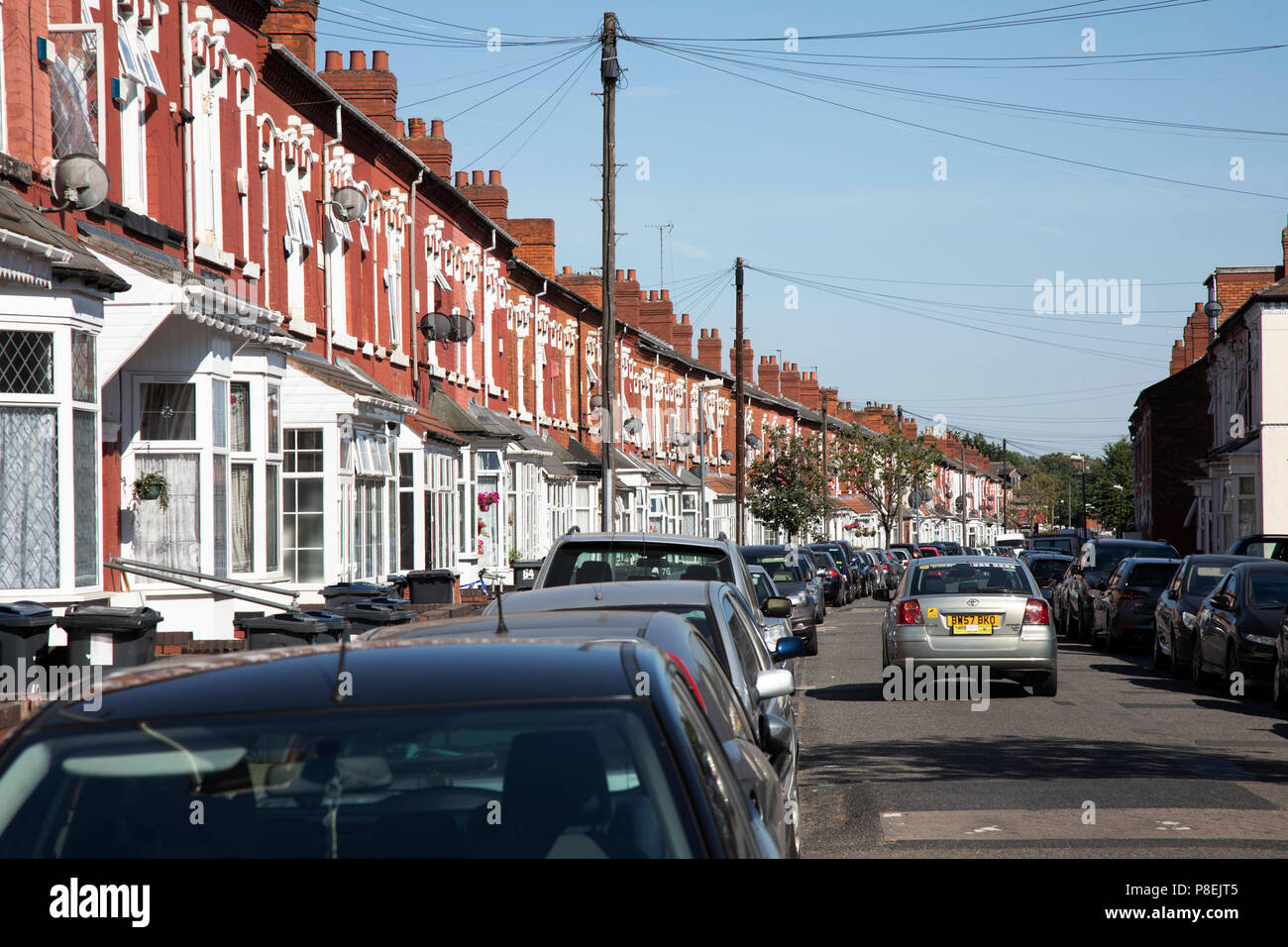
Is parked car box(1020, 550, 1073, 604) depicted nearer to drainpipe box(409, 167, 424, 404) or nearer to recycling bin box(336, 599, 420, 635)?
drainpipe box(409, 167, 424, 404)

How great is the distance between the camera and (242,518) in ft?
60.3

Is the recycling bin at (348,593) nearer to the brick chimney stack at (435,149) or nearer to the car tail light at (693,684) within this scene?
the car tail light at (693,684)

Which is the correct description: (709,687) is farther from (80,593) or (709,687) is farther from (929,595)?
(929,595)

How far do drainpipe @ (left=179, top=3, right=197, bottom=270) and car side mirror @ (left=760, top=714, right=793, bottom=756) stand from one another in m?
14.7

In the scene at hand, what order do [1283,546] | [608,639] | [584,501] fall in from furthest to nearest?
[584,501]
[1283,546]
[608,639]

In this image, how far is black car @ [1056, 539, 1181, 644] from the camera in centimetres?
2742

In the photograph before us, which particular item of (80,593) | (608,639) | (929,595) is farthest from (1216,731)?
(608,639)

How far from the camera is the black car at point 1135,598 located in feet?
79.5

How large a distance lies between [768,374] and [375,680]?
324 feet

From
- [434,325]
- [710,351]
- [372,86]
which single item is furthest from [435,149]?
[710,351]

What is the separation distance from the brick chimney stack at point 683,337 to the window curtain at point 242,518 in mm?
54721

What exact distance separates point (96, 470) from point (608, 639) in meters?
10.4

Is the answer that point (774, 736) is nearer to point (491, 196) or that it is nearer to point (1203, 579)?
point (1203, 579)
